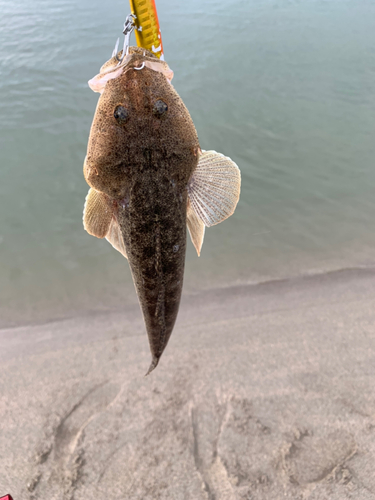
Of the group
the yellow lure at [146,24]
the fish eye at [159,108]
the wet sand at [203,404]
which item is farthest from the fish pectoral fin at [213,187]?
the wet sand at [203,404]

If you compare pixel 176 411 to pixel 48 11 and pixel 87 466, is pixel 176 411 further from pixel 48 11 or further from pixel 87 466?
pixel 48 11

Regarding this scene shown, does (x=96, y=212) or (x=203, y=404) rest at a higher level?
(x=96, y=212)

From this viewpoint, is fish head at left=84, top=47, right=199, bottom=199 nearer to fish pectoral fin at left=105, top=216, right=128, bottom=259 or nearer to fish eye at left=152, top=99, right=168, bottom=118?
fish eye at left=152, top=99, right=168, bottom=118

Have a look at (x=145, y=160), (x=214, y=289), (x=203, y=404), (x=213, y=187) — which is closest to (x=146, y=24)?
(x=145, y=160)

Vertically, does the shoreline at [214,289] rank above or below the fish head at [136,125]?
below

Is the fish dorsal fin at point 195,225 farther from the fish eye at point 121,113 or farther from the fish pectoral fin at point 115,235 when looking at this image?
the fish eye at point 121,113

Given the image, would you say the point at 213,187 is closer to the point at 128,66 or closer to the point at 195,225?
the point at 195,225
